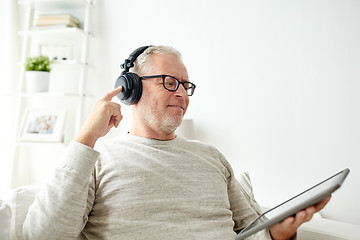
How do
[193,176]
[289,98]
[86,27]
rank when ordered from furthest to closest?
1. [86,27]
2. [289,98]
3. [193,176]

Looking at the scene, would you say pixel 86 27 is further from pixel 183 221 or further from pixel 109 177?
pixel 183 221

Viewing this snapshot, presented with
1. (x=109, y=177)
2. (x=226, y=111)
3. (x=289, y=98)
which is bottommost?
(x=109, y=177)

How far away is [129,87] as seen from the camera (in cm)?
120

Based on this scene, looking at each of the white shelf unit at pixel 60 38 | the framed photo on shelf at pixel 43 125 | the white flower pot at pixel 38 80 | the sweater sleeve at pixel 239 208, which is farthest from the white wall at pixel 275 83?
the sweater sleeve at pixel 239 208

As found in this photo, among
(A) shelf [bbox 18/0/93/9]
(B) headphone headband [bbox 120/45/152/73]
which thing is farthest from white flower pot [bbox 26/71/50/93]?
(B) headphone headband [bbox 120/45/152/73]

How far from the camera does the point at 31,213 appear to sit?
0.88 m

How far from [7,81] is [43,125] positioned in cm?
54

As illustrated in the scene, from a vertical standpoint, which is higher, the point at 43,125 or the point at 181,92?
the point at 181,92

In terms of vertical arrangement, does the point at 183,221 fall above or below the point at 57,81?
below

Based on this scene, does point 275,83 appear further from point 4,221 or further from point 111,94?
point 4,221

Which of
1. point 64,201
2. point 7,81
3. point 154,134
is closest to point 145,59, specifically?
point 154,134

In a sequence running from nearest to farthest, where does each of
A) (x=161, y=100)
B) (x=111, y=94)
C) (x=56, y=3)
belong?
(x=111, y=94), (x=161, y=100), (x=56, y=3)

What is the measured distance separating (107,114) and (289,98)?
4.82 feet

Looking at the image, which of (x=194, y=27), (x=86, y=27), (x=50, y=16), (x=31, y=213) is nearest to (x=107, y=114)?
(x=31, y=213)
